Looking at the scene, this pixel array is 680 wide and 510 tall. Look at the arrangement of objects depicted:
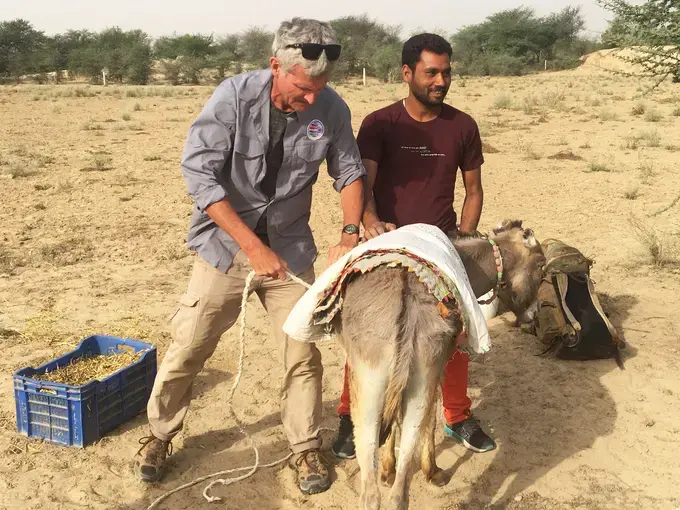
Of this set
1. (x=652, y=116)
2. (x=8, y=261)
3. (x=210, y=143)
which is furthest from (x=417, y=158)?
(x=652, y=116)

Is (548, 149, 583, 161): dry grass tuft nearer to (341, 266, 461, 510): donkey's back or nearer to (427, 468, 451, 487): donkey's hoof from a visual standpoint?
(427, 468, 451, 487): donkey's hoof

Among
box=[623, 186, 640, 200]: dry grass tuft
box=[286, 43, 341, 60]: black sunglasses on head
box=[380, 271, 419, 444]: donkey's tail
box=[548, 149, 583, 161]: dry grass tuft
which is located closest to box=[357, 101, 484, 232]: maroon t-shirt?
box=[286, 43, 341, 60]: black sunglasses on head

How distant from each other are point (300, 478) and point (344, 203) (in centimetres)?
159

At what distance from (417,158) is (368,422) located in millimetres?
1741

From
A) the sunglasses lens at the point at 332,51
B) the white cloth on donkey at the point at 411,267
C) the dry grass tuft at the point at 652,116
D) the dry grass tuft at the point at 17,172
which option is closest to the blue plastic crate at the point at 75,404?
the white cloth on donkey at the point at 411,267

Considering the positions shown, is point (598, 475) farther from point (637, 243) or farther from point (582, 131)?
point (582, 131)

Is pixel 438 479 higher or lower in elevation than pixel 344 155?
lower

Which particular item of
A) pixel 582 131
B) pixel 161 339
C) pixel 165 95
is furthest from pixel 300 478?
pixel 165 95

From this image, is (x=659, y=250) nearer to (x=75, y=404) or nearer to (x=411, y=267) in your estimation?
(x=411, y=267)

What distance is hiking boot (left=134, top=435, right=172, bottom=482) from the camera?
12.6ft

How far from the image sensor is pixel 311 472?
3877 mm

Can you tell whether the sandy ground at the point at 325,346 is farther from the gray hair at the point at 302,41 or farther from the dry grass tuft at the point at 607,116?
the dry grass tuft at the point at 607,116

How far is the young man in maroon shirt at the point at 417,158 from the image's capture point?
158 inches

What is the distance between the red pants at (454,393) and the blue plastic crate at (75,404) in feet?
4.56
